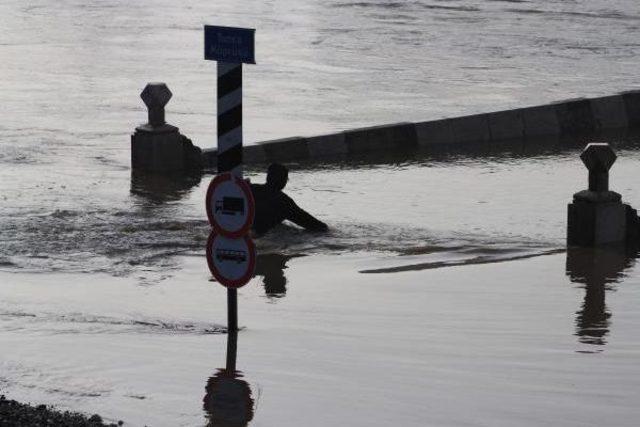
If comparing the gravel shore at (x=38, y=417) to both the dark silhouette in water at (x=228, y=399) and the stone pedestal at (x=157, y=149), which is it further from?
the stone pedestal at (x=157, y=149)


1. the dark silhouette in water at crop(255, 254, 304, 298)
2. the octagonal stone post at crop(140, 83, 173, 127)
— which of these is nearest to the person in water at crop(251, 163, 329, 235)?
the dark silhouette in water at crop(255, 254, 304, 298)

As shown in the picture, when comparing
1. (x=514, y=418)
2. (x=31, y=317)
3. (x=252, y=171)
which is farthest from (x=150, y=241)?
(x=514, y=418)

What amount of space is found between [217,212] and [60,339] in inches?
43.5

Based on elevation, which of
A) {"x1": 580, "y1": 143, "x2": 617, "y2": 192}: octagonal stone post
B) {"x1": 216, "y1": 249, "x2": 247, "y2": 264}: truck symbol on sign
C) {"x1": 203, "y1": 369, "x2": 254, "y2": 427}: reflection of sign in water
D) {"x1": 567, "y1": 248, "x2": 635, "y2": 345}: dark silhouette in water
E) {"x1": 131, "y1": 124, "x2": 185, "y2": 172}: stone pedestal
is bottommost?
{"x1": 203, "y1": 369, "x2": 254, "y2": 427}: reflection of sign in water

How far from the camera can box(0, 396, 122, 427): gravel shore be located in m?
6.76

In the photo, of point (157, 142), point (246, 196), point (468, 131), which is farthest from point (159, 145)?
point (246, 196)

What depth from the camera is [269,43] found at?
2777cm

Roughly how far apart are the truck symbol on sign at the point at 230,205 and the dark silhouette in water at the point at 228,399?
0.86 m

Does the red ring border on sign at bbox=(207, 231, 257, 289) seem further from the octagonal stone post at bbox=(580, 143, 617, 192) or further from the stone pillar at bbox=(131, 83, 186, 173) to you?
the stone pillar at bbox=(131, 83, 186, 173)

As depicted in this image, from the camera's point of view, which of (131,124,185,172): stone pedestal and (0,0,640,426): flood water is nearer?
(0,0,640,426): flood water

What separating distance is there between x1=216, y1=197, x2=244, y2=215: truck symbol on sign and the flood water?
0.73 meters

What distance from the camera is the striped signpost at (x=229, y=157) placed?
28.6 ft

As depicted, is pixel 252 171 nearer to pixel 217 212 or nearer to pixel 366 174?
pixel 366 174

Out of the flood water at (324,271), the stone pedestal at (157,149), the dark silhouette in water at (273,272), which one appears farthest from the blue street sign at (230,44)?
the stone pedestal at (157,149)
